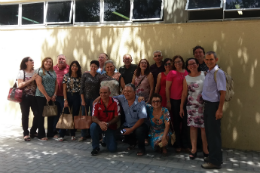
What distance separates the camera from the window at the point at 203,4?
274 inches

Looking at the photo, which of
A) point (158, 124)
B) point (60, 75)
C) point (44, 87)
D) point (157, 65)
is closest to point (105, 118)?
point (158, 124)

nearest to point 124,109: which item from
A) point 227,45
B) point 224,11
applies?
point 227,45

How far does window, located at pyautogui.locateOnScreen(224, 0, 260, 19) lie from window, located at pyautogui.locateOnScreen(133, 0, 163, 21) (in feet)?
5.51

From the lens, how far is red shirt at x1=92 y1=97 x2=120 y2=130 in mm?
5951

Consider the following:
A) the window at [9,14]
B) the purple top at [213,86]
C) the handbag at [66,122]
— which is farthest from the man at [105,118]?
the window at [9,14]

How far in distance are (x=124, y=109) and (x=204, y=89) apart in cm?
180

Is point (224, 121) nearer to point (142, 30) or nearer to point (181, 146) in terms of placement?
point (181, 146)

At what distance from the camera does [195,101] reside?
17.9 ft

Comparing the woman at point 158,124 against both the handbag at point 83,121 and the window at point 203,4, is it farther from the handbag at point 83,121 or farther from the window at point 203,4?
the window at point 203,4

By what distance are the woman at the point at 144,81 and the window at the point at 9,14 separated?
16.6 ft

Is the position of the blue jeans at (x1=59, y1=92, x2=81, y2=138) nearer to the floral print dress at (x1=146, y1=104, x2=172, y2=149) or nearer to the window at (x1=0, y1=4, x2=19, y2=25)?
the floral print dress at (x1=146, y1=104, x2=172, y2=149)

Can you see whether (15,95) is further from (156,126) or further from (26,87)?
(156,126)

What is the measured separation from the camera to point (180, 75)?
597 centimetres

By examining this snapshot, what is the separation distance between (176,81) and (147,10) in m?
2.64
